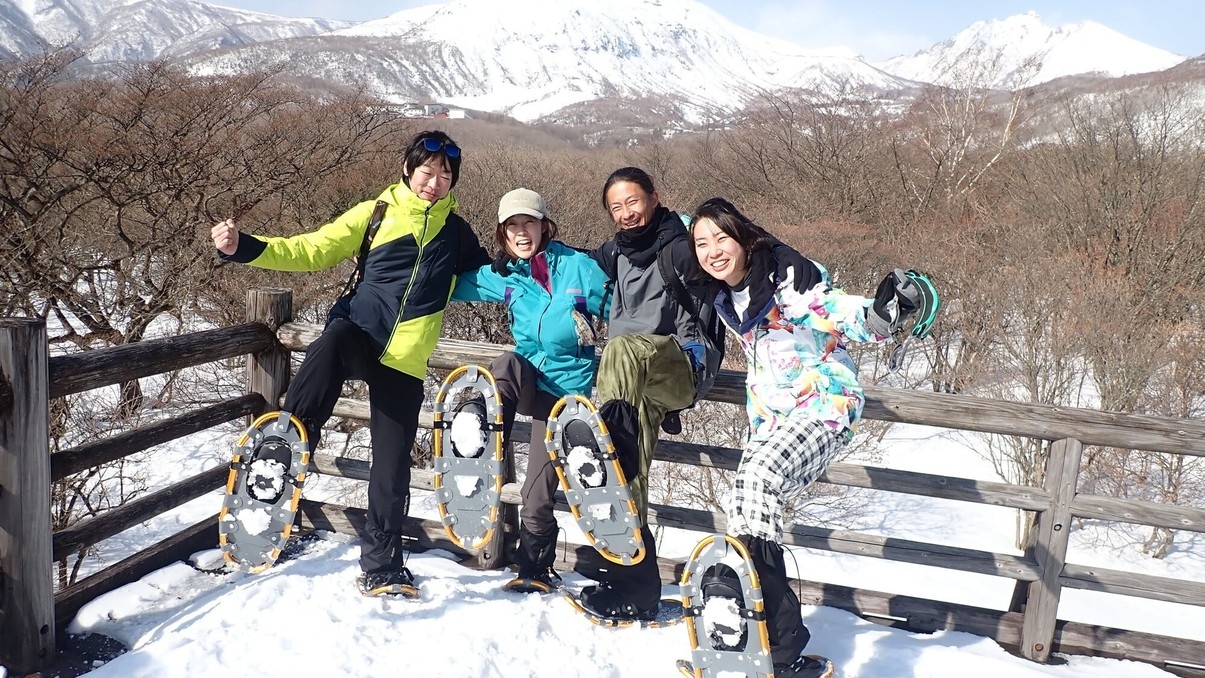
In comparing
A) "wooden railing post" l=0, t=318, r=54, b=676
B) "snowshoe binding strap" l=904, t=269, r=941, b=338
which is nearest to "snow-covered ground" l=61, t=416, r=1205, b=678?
"wooden railing post" l=0, t=318, r=54, b=676

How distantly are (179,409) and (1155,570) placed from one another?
50.3 feet

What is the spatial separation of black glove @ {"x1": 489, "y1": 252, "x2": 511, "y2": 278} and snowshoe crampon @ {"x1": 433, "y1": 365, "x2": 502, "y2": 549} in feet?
1.40

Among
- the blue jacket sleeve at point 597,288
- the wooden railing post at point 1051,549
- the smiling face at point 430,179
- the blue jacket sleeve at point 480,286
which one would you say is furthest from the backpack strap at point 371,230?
the wooden railing post at point 1051,549

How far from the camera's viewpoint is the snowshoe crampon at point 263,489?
2828mm

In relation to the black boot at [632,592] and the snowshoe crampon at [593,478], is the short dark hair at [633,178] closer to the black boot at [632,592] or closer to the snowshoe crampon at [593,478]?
the snowshoe crampon at [593,478]

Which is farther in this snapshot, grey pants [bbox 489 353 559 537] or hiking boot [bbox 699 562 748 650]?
grey pants [bbox 489 353 559 537]

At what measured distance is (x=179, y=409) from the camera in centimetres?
1020

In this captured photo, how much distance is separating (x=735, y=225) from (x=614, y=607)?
64.2 inches

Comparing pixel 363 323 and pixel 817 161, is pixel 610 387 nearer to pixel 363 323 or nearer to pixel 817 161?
pixel 363 323

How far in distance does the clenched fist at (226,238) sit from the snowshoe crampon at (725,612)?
82.7 inches

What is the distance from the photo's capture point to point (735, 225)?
102 inches

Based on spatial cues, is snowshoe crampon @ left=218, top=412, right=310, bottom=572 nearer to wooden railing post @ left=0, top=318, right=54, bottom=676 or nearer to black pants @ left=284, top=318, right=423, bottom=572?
black pants @ left=284, top=318, right=423, bottom=572

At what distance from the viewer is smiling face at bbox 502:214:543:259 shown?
2.99 meters

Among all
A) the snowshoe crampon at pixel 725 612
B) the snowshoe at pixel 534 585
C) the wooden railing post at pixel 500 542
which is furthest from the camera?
the wooden railing post at pixel 500 542
